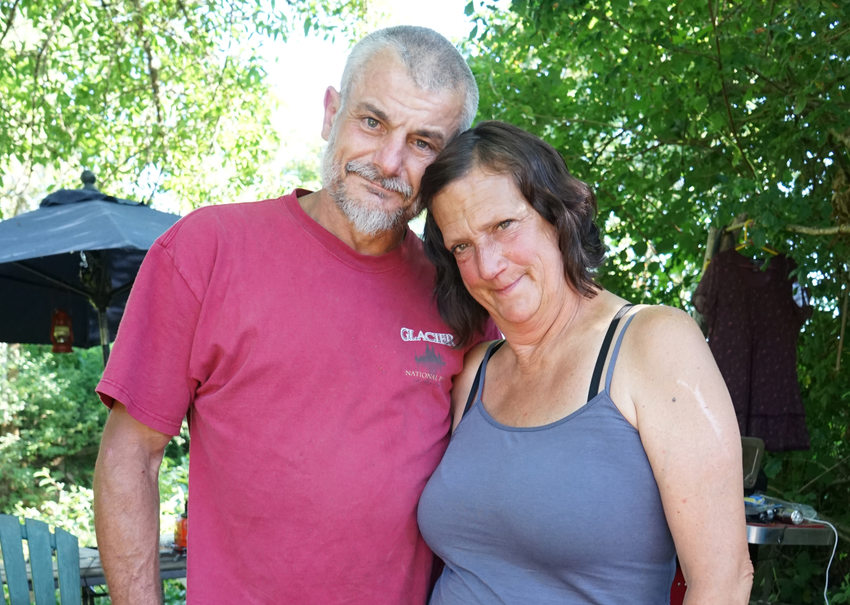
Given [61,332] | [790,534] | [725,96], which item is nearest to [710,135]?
[725,96]

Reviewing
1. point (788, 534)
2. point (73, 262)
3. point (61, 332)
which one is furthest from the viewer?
point (61, 332)

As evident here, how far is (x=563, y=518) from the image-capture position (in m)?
1.72

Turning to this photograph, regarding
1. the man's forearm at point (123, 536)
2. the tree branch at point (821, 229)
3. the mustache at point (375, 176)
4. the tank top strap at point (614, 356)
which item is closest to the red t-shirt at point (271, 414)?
the man's forearm at point (123, 536)

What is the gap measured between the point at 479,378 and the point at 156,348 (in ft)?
2.51

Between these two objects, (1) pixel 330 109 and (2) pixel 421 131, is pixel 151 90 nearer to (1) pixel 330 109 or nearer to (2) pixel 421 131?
(1) pixel 330 109

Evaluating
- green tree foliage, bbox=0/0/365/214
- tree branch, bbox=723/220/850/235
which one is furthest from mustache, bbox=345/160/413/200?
green tree foliage, bbox=0/0/365/214

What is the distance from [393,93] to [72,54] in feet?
25.6

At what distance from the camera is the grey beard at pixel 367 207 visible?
2.06 meters

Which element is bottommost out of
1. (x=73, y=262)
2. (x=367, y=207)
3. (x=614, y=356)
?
(x=614, y=356)

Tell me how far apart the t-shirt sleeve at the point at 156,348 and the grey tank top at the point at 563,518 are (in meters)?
0.62

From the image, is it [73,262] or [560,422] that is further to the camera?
[73,262]

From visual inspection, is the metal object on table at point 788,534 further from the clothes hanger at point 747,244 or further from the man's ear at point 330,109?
the man's ear at point 330,109

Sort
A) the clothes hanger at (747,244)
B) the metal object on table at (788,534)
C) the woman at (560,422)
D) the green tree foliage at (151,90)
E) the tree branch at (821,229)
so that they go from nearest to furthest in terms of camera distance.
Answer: the woman at (560,422) → the metal object on table at (788,534) → the tree branch at (821,229) → the clothes hanger at (747,244) → the green tree foliage at (151,90)

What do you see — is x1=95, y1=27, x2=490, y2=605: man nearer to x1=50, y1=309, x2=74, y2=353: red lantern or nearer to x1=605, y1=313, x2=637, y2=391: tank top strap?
x1=605, y1=313, x2=637, y2=391: tank top strap
